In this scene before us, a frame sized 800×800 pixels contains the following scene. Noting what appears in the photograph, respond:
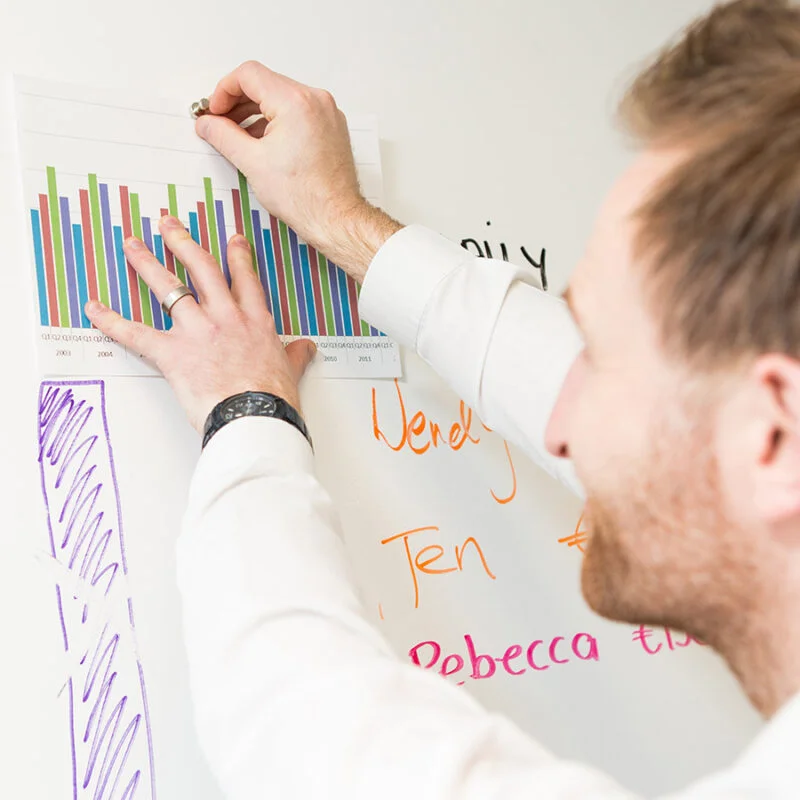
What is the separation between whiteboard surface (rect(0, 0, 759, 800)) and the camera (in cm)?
67

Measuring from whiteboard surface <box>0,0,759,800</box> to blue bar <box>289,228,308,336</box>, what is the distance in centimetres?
6

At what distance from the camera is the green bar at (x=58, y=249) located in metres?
0.69

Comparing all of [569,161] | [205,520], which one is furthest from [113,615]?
[569,161]

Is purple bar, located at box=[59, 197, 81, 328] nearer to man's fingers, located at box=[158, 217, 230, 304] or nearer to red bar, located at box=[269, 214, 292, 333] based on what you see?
man's fingers, located at box=[158, 217, 230, 304]

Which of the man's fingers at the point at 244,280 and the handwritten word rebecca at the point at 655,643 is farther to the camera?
the handwritten word rebecca at the point at 655,643

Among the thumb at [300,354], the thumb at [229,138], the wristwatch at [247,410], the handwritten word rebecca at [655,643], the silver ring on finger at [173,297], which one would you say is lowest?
the handwritten word rebecca at [655,643]

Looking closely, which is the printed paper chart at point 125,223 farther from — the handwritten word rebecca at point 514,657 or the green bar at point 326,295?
the handwritten word rebecca at point 514,657

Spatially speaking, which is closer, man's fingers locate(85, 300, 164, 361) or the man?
the man

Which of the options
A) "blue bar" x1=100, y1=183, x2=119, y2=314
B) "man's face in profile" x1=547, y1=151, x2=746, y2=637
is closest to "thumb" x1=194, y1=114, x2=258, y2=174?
"blue bar" x1=100, y1=183, x2=119, y2=314

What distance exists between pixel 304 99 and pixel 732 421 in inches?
17.9

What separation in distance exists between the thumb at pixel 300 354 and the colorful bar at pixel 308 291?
17mm

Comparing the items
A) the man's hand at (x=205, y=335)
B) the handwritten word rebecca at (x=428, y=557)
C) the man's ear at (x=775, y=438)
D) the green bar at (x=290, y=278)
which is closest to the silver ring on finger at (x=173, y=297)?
the man's hand at (x=205, y=335)

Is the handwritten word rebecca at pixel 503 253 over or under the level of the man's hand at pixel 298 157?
under

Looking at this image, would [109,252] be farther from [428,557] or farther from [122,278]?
[428,557]
